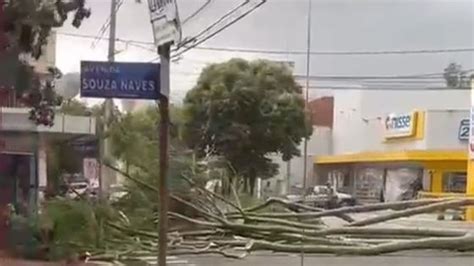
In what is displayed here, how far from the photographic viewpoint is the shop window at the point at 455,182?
46.2ft

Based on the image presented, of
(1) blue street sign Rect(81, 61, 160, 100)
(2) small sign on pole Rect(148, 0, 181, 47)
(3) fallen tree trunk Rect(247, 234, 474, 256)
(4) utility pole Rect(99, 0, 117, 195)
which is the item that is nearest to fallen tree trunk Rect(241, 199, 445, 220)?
(3) fallen tree trunk Rect(247, 234, 474, 256)

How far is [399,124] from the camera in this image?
14.1 m

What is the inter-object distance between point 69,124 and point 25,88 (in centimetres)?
206

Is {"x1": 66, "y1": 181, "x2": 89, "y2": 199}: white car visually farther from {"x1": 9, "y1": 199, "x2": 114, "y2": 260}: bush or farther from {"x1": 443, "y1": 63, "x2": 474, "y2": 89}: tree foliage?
{"x1": 443, "y1": 63, "x2": 474, "y2": 89}: tree foliage

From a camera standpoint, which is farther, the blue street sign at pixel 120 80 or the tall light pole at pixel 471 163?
the tall light pole at pixel 471 163

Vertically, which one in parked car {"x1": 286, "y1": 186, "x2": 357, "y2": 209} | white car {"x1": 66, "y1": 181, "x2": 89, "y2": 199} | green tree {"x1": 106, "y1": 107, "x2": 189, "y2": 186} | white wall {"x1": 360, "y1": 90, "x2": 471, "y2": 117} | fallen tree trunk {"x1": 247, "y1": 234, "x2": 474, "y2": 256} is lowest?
fallen tree trunk {"x1": 247, "y1": 234, "x2": 474, "y2": 256}

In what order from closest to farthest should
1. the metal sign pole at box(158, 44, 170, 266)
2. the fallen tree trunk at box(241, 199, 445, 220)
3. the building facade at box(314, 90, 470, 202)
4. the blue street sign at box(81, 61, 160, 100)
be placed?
the metal sign pole at box(158, 44, 170, 266) → the blue street sign at box(81, 61, 160, 100) → the fallen tree trunk at box(241, 199, 445, 220) → the building facade at box(314, 90, 470, 202)

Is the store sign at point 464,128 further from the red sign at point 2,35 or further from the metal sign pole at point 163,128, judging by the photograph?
the red sign at point 2,35

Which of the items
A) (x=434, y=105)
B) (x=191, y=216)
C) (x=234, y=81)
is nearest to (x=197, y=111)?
(x=234, y=81)

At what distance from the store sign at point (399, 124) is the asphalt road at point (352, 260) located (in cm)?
358

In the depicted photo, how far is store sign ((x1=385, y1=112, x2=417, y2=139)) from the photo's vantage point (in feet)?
44.7

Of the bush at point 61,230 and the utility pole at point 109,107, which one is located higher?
the utility pole at point 109,107

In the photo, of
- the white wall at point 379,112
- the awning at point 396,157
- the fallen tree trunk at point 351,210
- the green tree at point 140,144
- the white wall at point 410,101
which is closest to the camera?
the green tree at point 140,144

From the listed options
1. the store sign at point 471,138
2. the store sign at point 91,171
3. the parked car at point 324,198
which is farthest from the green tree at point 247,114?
the store sign at point 471,138
